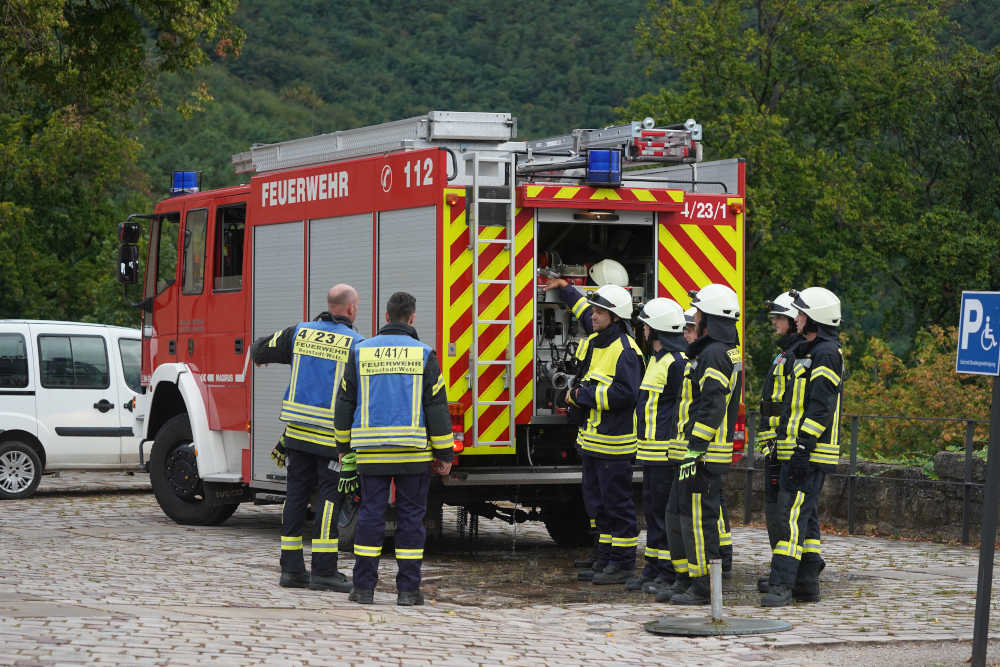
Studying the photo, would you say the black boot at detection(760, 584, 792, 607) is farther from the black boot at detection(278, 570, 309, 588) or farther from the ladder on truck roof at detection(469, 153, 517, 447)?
the black boot at detection(278, 570, 309, 588)

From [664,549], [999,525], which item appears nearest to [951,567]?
[999,525]

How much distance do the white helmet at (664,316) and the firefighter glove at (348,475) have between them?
7.26 ft

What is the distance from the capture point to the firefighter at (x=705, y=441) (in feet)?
29.6

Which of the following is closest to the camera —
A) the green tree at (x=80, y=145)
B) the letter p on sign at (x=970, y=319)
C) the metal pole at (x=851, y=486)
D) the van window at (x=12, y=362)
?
the letter p on sign at (x=970, y=319)

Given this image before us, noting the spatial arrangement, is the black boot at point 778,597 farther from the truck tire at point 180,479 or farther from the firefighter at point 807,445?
the truck tire at point 180,479

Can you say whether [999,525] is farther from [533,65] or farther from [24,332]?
[533,65]

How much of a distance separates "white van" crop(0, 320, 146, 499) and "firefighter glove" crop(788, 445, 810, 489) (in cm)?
875

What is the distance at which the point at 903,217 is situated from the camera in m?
39.3

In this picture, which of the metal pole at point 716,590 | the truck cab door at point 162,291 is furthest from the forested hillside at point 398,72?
the metal pole at point 716,590

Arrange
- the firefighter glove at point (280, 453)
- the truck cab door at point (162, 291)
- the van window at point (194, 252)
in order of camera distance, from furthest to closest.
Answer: the truck cab door at point (162, 291)
the van window at point (194, 252)
the firefighter glove at point (280, 453)

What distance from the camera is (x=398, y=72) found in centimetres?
6944

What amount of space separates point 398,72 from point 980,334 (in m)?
63.7

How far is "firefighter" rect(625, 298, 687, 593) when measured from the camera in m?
9.63

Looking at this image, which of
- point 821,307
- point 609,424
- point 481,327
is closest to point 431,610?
point 609,424
